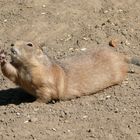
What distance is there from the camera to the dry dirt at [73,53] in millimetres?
5848

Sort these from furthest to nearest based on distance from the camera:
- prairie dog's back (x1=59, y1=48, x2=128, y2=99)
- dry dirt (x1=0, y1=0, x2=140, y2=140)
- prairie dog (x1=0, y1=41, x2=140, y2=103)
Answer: prairie dog's back (x1=59, y1=48, x2=128, y2=99) < prairie dog (x1=0, y1=41, x2=140, y2=103) < dry dirt (x1=0, y1=0, x2=140, y2=140)

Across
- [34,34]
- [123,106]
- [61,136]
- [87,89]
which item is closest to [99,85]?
[87,89]

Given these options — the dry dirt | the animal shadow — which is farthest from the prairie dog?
the animal shadow

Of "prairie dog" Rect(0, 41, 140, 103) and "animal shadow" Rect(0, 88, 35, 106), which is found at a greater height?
"prairie dog" Rect(0, 41, 140, 103)

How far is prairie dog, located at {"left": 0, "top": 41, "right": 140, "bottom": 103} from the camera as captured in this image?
6.43 meters

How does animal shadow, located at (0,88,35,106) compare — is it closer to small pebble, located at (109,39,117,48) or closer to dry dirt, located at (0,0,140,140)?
dry dirt, located at (0,0,140,140)

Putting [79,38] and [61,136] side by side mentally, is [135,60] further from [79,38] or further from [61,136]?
[61,136]

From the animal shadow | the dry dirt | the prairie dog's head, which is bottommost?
the animal shadow

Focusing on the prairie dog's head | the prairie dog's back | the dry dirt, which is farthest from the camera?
the prairie dog's back

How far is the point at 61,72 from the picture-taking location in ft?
21.6

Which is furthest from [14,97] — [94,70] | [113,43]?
[113,43]

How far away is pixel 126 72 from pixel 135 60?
0.20 meters

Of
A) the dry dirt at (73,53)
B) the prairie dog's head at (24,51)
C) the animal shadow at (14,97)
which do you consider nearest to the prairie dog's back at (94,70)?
the dry dirt at (73,53)

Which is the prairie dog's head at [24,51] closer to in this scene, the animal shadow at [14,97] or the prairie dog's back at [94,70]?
the prairie dog's back at [94,70]
